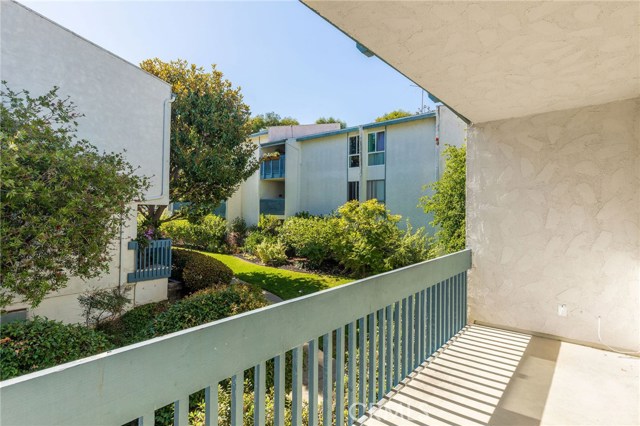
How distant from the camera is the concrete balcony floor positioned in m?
2.36

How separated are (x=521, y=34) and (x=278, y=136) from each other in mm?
17512

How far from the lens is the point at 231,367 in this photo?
1400 mm

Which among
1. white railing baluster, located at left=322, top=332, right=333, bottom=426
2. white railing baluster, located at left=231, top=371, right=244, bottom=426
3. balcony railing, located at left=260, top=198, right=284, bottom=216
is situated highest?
balcony railing, located at left=260, top=198, right=284, bottom=216

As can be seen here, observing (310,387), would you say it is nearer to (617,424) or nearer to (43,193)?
(617,424)

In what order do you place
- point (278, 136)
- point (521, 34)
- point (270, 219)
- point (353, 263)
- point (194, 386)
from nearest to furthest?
point (194, 386), point (521, 34), point (353, 263), point (270, 219), point (278, 136)

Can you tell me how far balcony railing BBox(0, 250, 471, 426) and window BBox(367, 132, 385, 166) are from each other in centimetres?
1158

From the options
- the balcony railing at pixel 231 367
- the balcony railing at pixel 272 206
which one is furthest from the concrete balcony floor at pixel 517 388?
the balcony railing at pixel 272 206

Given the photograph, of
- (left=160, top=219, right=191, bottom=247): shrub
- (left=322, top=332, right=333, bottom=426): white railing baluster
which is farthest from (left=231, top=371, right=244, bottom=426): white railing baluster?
(left=160, top=219, right=191, bottom=247): shrub

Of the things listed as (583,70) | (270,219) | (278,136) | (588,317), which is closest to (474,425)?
(588,317)

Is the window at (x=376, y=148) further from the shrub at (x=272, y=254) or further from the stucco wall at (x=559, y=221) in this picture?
the stucco wall at (x=559, y=221)

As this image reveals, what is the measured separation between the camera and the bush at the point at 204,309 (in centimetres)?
426

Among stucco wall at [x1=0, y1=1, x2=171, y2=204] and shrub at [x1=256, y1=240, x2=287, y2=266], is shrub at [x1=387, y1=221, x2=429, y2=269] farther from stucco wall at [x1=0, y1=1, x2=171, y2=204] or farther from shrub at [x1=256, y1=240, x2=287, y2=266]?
stucco wall at [x1=0, y1=1, x2=171, y2=204]

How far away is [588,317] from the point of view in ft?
11.6

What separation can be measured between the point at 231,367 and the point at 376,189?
13.2m
